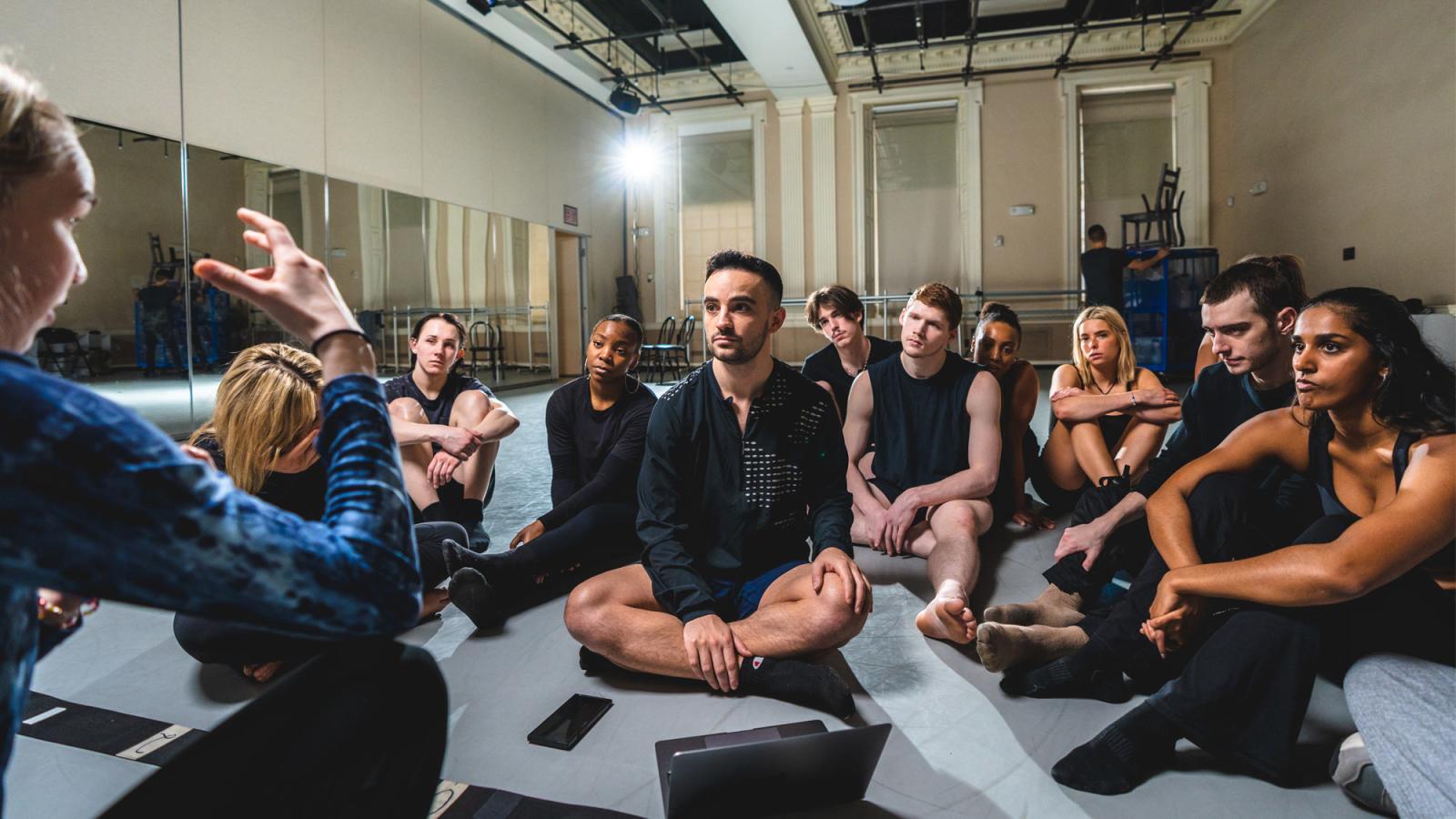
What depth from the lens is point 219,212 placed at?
554cm

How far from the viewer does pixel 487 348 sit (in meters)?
8.97

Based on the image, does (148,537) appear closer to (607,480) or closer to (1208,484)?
(1208,484)

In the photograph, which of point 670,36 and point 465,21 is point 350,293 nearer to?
point 465,21

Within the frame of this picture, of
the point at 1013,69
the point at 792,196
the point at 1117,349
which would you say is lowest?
the point at 1117,349

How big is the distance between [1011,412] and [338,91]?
619cm

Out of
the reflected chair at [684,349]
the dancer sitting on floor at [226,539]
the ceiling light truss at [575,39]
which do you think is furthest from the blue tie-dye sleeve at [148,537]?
the reflected chair at [684,349]

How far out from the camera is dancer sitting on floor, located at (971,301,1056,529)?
2.97 m

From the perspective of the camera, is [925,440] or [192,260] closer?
[925,440]

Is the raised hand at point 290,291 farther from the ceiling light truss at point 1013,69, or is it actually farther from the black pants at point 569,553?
the ceiling light truss at point 1013,69

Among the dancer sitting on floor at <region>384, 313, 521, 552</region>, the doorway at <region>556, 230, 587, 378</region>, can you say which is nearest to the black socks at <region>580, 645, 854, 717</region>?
the dancer sitting on floor at <region>384, 313, 521, 552</region>

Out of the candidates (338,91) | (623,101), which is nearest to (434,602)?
(338,91)

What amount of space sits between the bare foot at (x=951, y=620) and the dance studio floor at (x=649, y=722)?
0.06 metres

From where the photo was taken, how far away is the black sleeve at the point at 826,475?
1.92 m

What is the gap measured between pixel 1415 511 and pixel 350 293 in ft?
24.2
